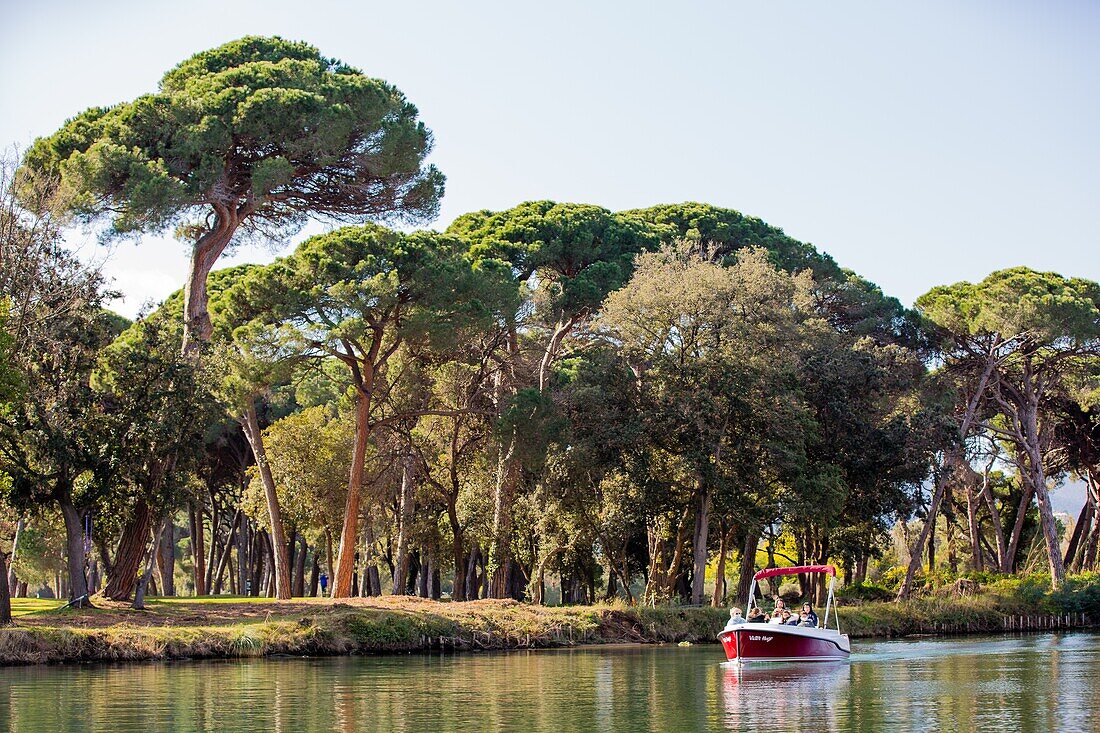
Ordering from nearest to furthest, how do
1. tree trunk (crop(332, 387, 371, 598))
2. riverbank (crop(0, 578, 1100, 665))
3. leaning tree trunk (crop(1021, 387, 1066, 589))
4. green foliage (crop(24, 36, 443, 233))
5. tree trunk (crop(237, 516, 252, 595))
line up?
riverbank (crop(0, 578, 1100, 665)) → green foliage (crop(24, 36, 443, 233)) → tree trunk (crop(332, 387, 371, 598)) → leaning tree trunk (crop(1021, 387, 1066, 589)) → tree trunk (crop(237, 516, 252, 595))

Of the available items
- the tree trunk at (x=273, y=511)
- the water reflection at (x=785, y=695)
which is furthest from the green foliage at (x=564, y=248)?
the water reflection at (x=785, y=695)

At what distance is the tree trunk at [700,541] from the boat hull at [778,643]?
11.6 metres

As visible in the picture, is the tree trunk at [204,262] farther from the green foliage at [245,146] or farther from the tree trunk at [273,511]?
the tree trunk at [273,511]

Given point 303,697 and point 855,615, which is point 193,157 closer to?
point 303,697

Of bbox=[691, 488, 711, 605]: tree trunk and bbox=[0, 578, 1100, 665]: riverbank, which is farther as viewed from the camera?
bbox=[691, 488, 711, 605]: tree trunk

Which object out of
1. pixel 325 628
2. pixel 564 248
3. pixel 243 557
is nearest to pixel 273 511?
pixel 325 628

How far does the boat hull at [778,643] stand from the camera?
107 ft

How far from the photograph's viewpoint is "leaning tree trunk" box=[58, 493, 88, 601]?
120 ft

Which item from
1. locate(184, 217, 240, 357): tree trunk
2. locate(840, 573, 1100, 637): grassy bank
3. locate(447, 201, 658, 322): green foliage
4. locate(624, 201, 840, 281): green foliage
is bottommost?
locate(840, 573, 1100, 637): grassy bank

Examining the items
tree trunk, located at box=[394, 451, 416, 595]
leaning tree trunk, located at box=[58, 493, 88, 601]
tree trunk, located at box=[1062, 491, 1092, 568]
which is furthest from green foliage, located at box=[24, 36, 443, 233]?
tree trunk, located at box=[1062, 491, 1092, 568]

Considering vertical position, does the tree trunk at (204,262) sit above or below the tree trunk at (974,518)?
above

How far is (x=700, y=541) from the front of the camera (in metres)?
46.4

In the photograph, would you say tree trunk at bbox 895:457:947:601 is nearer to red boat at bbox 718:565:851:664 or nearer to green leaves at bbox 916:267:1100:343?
green leaves at bbox 916:267:1100:343

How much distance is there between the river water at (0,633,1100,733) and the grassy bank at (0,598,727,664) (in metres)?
1.16
